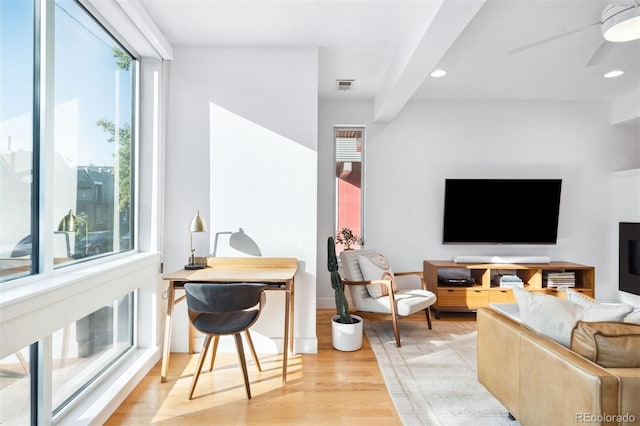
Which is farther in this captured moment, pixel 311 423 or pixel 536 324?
pixel 311 423

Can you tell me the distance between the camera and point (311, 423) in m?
2.01

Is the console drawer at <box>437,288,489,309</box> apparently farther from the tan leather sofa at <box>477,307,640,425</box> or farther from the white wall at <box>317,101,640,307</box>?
the tan leather sofa at <box>477,307,640,425</box>

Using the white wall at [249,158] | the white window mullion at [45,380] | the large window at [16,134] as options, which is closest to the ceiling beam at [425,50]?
the white wall at [249,158]

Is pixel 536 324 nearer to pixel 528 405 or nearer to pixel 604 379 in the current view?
pixel 528 405

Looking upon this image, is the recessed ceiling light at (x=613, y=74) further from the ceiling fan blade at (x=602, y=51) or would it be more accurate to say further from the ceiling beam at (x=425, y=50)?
the ceiling beam at (x=425, y=50)

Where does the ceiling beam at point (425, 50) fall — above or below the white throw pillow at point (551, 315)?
above

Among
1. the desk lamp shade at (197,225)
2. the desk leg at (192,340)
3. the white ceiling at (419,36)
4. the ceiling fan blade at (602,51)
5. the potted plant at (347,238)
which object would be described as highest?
the white ceiling at (419,36)

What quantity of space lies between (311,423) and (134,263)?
161 cm

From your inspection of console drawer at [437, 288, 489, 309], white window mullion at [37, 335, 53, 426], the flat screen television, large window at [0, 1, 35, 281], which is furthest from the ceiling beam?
white window mullion at [37, 335, 53, 426]

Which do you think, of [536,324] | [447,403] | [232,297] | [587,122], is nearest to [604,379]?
[536,324]

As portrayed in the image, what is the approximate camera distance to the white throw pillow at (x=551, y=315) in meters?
1.62

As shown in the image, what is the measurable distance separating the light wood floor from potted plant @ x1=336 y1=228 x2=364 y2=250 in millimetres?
1668

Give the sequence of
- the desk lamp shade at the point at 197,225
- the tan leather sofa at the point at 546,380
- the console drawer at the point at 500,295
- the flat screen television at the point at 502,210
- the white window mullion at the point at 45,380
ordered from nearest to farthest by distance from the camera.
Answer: the tan leather sofa at the point at 546,380 → the white window mullion at the point at 45,380 → the desk lamp shade at the point at 197,225 → the console drawer at the point at 500,295 → the flat screen television at the point at 502,210

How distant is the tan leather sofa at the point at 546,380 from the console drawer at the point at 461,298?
6.12 feet
